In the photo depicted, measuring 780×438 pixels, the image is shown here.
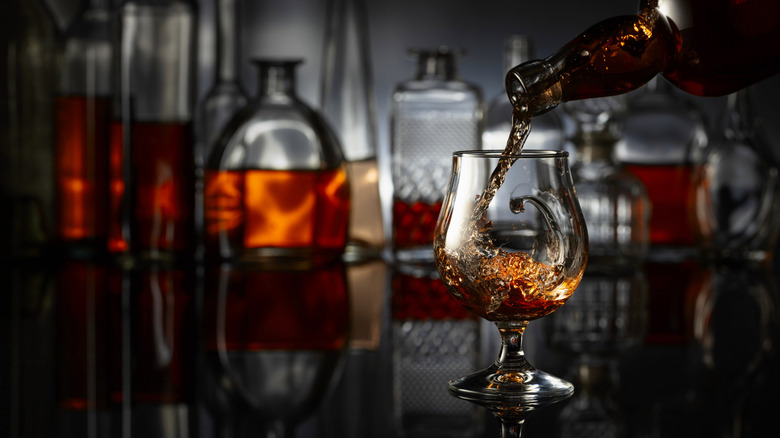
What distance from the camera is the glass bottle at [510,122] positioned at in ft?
4.45

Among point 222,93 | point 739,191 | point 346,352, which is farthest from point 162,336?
point 739,191

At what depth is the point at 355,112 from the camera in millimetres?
1400

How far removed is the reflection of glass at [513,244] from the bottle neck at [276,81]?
0.65 m

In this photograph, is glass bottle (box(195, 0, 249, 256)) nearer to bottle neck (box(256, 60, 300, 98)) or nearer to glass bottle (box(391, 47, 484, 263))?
bottle neck (box(256, 60, 300, 98))

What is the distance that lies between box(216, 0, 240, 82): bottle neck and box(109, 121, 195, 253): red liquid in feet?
0.63

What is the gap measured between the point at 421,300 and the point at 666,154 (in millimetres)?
501

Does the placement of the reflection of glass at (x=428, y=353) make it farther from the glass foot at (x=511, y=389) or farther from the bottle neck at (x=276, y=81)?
the bottle neck at (x=276, y=81)

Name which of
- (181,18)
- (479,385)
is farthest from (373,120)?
(479,385)

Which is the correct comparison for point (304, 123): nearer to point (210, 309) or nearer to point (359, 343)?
point (210, 309)

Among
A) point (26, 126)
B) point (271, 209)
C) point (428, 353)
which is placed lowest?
point (428, 353)

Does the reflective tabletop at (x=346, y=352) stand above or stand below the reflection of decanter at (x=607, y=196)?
below

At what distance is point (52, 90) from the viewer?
1.33 meters

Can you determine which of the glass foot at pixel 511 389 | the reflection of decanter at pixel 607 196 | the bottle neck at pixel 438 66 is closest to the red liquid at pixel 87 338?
the glass foot at pixel 511 389

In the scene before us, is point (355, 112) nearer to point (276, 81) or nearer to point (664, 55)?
point (276, 81)
